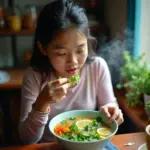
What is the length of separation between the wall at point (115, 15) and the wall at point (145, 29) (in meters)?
0.17

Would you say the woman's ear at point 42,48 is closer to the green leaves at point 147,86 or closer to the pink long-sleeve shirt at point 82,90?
the pink long-sleeve shirt at point 82,90

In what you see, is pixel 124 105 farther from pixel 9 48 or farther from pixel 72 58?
pixel 9 48

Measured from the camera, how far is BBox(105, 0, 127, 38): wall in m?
2.46

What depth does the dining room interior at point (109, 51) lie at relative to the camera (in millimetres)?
2064

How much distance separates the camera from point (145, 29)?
2.30 meters

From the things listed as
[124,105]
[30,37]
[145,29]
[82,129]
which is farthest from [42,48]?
[30,37]

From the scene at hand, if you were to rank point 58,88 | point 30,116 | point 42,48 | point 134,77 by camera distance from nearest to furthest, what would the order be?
point 58,88 → point 30,116 → point 42,48 → point 134,77

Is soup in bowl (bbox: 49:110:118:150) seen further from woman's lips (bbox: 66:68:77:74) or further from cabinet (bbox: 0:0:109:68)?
cabinet (bbox: 0:0:109:68)

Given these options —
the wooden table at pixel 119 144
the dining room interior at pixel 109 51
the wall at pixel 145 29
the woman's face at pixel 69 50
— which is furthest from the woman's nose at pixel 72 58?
the wall at pixel 145 29

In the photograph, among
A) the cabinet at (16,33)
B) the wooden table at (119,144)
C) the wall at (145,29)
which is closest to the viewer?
the wooden table at (119,144)

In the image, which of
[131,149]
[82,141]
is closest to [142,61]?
[131,149]

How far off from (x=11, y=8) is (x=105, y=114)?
1.79 metres

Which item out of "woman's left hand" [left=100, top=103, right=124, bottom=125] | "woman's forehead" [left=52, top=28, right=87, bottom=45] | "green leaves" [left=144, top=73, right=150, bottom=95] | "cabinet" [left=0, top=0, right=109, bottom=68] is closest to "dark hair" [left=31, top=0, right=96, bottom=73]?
"woman's forehead" [left=52, top=28, right=87, bottom=45]

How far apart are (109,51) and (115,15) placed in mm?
485
